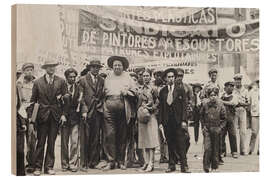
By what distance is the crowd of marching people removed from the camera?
7.38 meters

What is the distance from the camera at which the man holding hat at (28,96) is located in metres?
7.35

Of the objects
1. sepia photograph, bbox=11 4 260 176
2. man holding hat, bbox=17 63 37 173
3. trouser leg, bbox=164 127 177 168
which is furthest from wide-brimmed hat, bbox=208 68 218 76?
man holding hat, bbox=17 63 37 173

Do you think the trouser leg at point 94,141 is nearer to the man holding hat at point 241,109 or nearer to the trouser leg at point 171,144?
the trouser leg at point 171,144

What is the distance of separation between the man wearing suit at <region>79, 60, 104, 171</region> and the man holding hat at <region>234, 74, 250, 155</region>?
1.26 metres

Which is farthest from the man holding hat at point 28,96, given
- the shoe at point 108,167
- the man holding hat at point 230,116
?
the man holding hat at point 230,116

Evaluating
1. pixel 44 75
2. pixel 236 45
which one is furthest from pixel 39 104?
pixel 236 45

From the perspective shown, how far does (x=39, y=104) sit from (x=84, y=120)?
1.39 feet

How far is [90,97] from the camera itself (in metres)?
7.45

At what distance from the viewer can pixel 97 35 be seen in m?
7.49

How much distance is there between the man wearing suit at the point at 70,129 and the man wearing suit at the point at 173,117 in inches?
30.9

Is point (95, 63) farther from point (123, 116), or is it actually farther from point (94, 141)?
point (94, 141)

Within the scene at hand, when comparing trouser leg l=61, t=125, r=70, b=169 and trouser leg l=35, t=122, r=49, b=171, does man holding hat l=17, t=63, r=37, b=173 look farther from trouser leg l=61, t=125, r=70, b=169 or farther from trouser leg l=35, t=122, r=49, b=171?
trouser leg l=61, t=125, r=70, b=169

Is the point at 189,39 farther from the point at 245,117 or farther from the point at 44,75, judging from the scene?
the point at 44,75

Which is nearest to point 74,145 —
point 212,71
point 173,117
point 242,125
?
point 173,117
